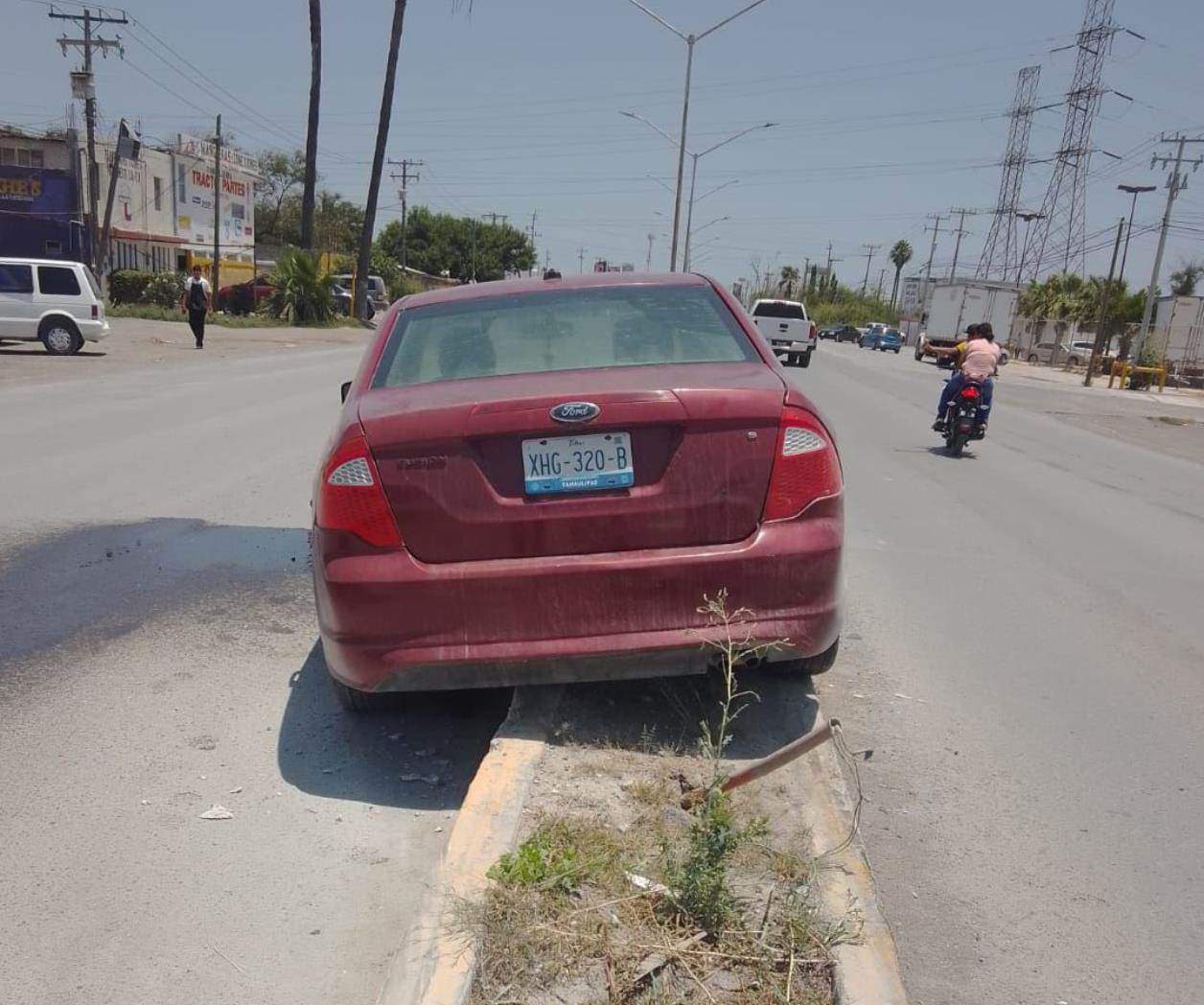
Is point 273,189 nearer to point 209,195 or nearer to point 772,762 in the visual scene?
point 209,195

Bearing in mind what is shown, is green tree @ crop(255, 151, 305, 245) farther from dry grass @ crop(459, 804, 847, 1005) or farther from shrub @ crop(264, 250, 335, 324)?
dry grass @ crop(459, 804, 847, 1005)

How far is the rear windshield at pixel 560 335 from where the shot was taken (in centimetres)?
430

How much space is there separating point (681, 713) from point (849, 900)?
143 centimetres

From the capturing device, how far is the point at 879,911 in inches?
113

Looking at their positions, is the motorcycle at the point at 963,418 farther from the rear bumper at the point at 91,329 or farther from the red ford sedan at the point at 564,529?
the rear bumper at the point at 91,329

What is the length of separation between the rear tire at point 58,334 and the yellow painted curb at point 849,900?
2272cm

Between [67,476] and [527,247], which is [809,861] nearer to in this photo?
[67,476]

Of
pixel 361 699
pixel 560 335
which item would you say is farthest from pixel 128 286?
pixel 361 699

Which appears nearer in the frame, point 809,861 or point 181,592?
point 809,861

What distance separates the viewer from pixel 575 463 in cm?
370

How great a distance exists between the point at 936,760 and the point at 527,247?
367 ft

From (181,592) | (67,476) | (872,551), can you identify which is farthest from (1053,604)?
(67,476)

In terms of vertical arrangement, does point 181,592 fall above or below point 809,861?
below

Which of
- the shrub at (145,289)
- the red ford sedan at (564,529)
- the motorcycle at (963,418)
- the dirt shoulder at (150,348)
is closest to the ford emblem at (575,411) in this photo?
the red ford sedan at (564,529)
